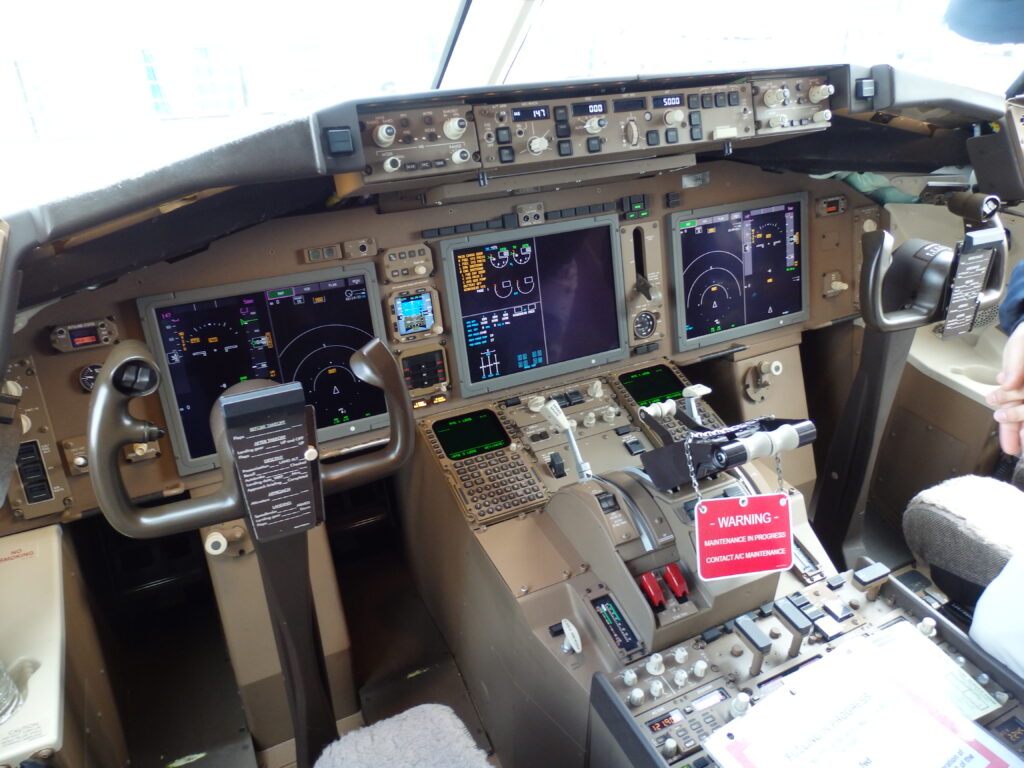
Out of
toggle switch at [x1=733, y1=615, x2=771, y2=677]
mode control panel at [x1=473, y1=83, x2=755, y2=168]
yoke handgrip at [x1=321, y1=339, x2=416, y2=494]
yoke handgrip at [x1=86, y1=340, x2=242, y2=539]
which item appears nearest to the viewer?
yoke handgrip at [x1=86, y1=340, x2=242, y2=539]

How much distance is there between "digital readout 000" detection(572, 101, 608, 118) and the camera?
1.81 meters

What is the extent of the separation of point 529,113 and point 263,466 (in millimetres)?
1093

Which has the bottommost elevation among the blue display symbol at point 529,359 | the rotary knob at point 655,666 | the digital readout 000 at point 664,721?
the digital readout 000 at point 664,721

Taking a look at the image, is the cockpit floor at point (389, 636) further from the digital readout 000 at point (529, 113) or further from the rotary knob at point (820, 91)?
the rotary knob at point (820, 91)

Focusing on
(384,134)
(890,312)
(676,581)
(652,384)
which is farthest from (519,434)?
(890,312)

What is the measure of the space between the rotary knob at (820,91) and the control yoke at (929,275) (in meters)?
0.45

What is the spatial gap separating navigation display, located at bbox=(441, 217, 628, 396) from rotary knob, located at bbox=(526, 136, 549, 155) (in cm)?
42

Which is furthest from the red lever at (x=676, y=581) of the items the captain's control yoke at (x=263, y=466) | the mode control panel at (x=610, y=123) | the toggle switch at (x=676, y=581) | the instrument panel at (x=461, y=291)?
the mode control panel at (x=610, y=123)

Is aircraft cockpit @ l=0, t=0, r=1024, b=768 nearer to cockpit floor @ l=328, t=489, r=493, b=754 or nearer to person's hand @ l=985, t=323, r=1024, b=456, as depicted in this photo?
cockpit floor @ l=328, t=489, r=493, b=754

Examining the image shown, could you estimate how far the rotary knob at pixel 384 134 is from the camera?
156cm

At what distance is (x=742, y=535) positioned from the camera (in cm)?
145

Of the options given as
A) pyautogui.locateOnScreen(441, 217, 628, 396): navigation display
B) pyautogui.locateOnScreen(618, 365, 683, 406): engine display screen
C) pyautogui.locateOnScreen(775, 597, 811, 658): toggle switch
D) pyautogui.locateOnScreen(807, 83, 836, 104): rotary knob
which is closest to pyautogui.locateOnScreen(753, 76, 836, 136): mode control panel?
pyautogui.locateOnScreen(807, 83, 836, 104): rotary knob

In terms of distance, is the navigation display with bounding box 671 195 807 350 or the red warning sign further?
the navigation display with bounding box 671 195 807 350

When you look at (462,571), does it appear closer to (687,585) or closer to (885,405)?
(687,585)
